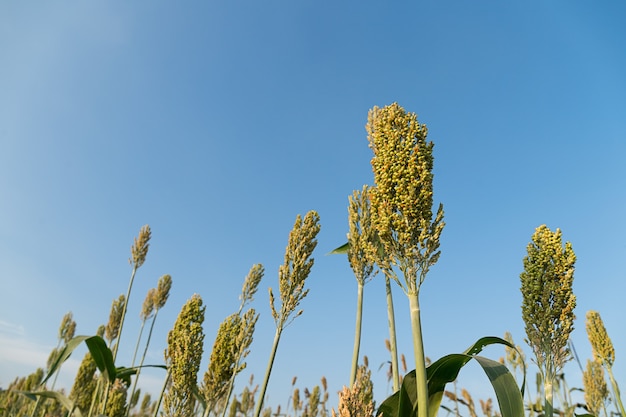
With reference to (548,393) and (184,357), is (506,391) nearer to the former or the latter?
(548,393)

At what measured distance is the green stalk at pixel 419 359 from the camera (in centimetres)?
291

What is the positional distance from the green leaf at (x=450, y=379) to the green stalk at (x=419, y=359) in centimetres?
25

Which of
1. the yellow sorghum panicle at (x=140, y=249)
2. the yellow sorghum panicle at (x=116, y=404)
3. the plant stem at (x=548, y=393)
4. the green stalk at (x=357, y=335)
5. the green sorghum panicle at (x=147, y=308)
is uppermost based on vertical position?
the yellow sorghum panicle at (x=140, y=249)

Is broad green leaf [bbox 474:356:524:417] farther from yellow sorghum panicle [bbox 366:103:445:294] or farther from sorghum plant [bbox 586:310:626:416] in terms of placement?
sorghum plant [bbox 586:310:626:416]

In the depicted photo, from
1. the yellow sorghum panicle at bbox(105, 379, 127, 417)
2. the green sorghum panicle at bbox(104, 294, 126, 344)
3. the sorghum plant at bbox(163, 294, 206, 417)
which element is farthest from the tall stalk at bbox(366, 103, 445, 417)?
the green sorghum panicle at bbox(104, 294, 126, 344)

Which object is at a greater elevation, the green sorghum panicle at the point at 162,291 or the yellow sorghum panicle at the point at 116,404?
the green sorghum panicle at the point at 162,291

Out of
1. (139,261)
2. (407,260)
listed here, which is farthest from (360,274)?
(139,261)

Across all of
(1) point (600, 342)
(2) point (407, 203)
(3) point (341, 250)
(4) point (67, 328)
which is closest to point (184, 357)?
(3) point (341, 250)

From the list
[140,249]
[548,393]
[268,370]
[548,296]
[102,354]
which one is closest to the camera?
[548,393]

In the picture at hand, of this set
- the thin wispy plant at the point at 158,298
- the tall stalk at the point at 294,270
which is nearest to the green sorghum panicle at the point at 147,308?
the thin wispy plant at the point at 158,298

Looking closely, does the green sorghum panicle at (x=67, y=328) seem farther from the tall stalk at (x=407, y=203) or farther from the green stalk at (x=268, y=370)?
the tall stalk at (x=407, y=203)

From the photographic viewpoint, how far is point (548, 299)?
4.62 metres

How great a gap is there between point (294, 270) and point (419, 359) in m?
3.05

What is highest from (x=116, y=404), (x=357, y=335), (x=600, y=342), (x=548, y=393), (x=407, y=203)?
(x=600, y=342)
